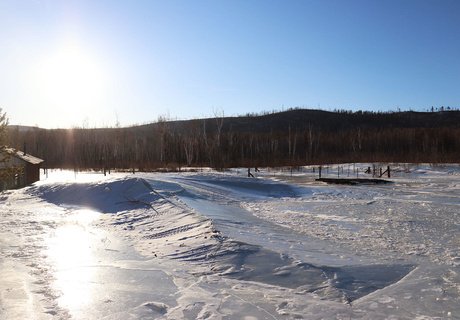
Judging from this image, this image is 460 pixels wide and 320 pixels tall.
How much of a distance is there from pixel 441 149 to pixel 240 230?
61889 millimetres

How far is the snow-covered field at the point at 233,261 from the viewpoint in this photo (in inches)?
249

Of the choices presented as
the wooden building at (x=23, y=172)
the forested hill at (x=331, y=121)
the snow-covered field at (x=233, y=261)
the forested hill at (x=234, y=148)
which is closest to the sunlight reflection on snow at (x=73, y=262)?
the snow-covered field at (x=233, y=261)

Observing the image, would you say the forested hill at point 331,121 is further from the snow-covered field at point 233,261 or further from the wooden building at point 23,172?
the snow-covered field at point 233,261

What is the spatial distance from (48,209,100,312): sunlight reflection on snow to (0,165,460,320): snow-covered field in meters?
0.03

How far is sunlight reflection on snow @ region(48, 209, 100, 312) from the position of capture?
6.85 meters

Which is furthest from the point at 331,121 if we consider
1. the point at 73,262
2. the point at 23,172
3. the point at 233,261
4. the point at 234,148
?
the point at 73,262

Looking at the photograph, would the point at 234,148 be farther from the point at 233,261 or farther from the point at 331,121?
the point at 233,261

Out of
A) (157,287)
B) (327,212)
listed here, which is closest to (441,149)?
(327,212)

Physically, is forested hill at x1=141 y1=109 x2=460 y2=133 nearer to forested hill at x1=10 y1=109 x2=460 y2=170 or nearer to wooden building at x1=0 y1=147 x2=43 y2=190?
forested hill at x1=10 y1=109 x2=460 y2=170

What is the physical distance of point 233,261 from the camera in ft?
28.9

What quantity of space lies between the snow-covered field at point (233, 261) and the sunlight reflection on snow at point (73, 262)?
27 millimetres

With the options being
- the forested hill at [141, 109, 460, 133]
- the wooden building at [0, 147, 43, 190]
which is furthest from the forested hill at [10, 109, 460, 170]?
the forested hill at [141, 109, 460, 133]

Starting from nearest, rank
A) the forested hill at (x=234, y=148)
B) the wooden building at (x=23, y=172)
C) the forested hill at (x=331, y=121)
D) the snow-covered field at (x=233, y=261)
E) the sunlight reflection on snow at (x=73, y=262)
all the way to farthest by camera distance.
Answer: the snow-covered field at (x=233, y=261) < the sunlight reflection on snow at (x=73, y=262) < the wooden building at (x=23, y=172) < the forested hill at (x=234, y=148) < the forested hill at (x=331, y=121)

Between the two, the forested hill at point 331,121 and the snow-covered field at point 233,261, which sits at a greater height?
the forested hill at point 331,121
